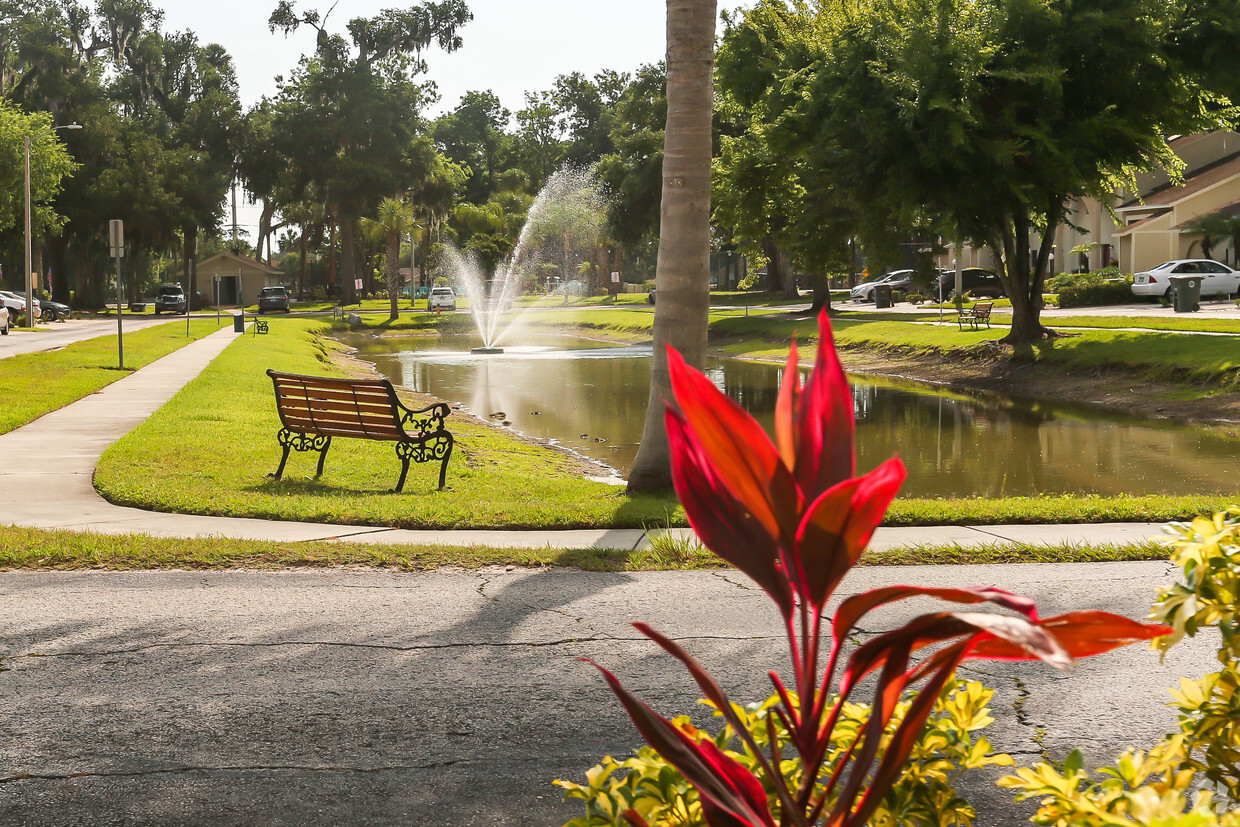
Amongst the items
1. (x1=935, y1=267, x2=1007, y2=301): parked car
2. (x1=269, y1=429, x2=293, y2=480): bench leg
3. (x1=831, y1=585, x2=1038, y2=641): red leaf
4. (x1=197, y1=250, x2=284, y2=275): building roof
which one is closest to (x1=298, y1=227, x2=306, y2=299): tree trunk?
(x1=197, y1=250, x2=284, y2=275): building roof

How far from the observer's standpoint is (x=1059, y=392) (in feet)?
78.7

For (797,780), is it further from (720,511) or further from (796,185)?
(796,185)

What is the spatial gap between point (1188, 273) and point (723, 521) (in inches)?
1788

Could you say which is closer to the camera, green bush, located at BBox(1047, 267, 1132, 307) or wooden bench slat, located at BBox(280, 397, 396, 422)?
wooden bench slat, located at BBox(280, 397, 396, 422)

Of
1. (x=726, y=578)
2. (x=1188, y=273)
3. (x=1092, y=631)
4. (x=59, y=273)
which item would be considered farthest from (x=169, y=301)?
(x=1092, y=631)

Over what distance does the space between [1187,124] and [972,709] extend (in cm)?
2745

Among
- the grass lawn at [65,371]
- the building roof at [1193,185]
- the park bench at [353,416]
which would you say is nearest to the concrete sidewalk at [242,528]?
the park bench at [353,416]

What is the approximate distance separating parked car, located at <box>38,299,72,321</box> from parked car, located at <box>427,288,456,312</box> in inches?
773

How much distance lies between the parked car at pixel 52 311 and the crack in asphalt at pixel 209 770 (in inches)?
2184

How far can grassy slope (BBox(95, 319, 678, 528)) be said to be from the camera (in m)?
9.30

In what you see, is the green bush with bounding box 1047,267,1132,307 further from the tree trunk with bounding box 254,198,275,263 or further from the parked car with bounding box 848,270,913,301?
the tree trunk with bounding box 254,198,275,263

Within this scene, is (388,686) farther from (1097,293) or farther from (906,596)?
(1097,293)

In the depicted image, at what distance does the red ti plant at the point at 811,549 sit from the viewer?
1.77 m

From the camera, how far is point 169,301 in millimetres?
69688
